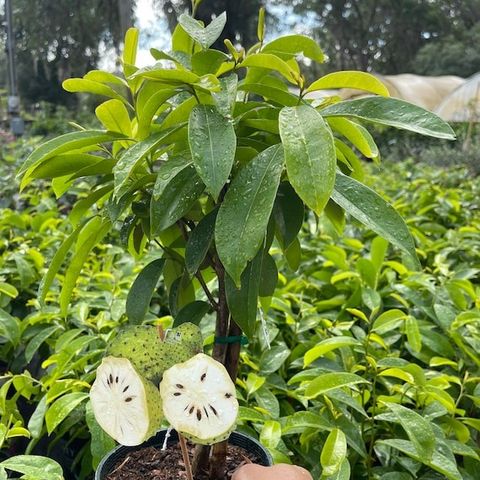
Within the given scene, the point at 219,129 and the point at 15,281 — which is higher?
the point at 219,129

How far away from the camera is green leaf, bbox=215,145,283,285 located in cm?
75

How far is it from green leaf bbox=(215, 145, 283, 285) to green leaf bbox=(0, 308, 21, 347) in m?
1.08

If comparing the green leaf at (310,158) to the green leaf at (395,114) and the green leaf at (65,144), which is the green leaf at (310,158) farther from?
the green leaf at (65,144)

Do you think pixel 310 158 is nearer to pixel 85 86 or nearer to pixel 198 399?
pixel 198 399

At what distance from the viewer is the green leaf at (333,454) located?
39.9 inches

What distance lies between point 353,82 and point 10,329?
1.20 metres

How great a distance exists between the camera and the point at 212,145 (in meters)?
0.79

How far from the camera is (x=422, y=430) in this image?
3.52 ft

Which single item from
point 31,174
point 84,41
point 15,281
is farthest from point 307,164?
point 84,41

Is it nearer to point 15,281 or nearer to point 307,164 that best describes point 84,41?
point 15,281

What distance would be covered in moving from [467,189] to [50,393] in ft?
12.2

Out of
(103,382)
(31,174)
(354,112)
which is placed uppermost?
(354,112)

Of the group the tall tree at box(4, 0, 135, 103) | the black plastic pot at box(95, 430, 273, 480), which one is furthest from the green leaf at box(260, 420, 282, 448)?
the tall tree at box(4, 0, 135, 103)

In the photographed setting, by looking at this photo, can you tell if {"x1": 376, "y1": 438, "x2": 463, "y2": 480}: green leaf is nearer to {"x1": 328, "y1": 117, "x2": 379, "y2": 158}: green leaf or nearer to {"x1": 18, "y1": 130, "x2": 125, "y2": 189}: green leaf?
{"x1": 328, "y1": 117, "x2": 379, "y2": 158}: green leaf
